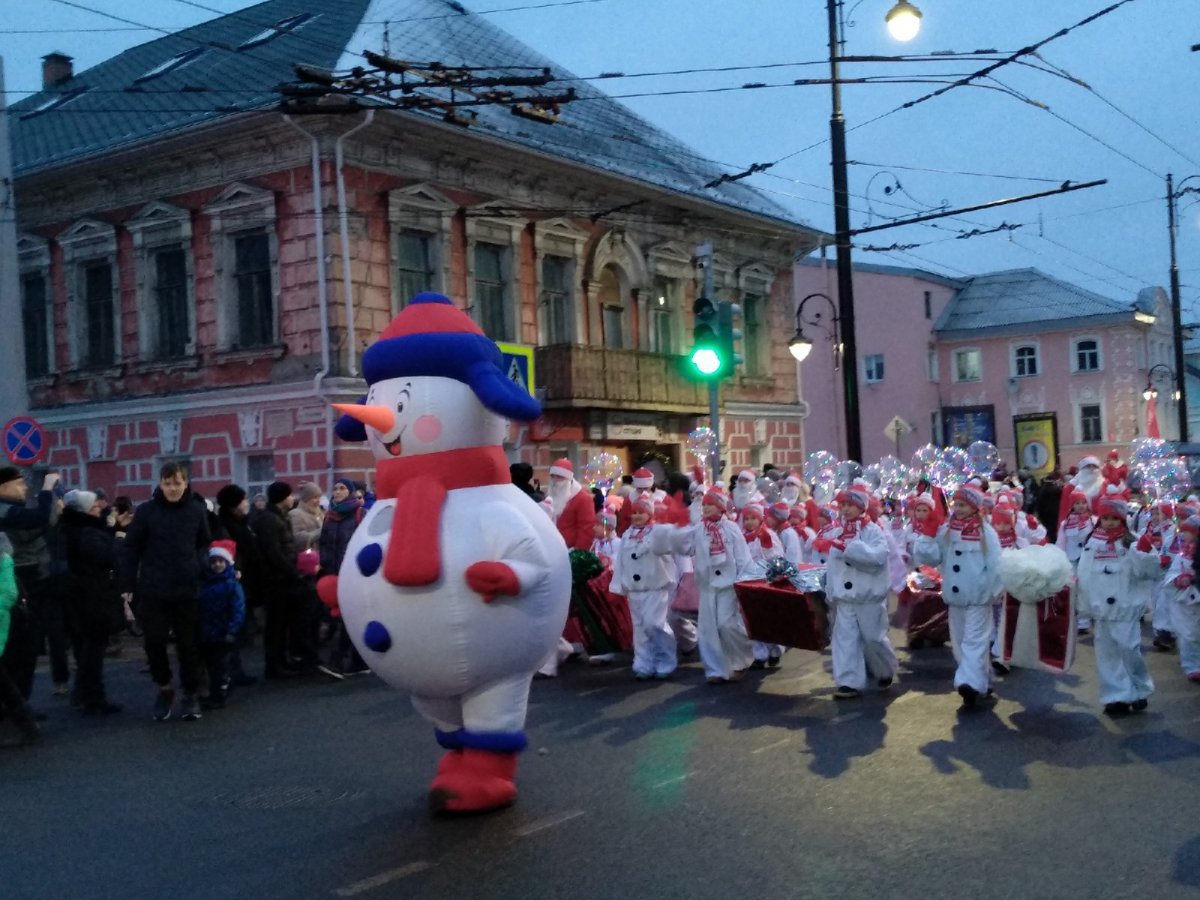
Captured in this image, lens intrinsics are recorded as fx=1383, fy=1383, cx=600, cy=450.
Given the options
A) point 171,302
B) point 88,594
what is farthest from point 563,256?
point 88,594

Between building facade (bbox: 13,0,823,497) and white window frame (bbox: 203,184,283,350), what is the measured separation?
0.03 meters

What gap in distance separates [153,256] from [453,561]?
58.1 feet

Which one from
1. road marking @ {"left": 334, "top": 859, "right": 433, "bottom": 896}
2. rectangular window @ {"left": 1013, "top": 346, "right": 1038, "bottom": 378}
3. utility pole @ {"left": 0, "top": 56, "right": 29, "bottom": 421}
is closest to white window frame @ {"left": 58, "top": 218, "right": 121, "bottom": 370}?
utility pole @ {"left": 0, "top": 56, "right": 29, "bottom": 421}

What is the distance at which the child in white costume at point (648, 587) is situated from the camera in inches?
442

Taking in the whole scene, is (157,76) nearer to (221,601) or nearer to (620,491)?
(620,491)

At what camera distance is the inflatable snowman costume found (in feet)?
21.3

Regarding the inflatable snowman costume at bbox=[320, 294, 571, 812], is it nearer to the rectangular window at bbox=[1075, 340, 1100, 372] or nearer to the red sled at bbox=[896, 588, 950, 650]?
the red sled at bbox=[896, 588, 950, 650]

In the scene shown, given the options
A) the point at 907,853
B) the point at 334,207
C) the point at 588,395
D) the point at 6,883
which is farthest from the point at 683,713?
the point at 588,395

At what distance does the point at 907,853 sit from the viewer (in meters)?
5.89

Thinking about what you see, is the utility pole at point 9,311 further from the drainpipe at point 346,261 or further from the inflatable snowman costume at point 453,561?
the inflatable snowman costume at point 453,561

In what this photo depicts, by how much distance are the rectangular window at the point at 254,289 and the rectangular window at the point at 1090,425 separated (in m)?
36.0

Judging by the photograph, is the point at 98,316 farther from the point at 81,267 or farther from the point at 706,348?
the point at 706,348

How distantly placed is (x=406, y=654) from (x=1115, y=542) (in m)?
5.13

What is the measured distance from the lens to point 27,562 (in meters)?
10.1
